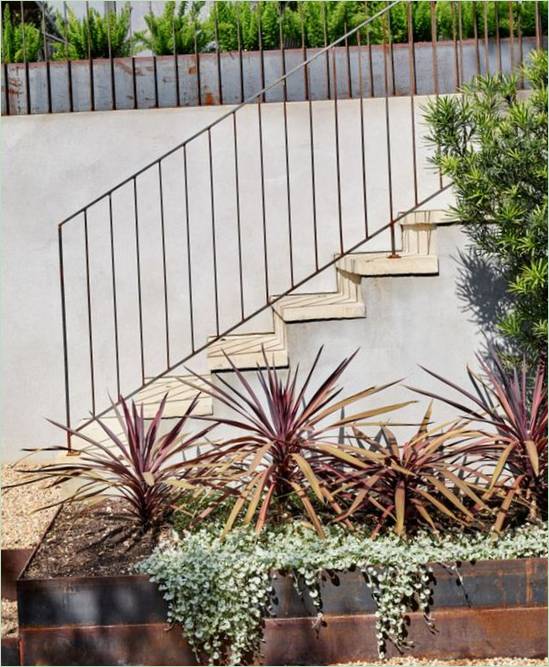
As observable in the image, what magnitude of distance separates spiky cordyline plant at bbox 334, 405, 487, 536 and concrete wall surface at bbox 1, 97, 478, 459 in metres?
2.33

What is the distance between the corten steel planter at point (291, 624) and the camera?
4.25 meters

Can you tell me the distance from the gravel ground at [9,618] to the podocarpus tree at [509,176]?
2.73m

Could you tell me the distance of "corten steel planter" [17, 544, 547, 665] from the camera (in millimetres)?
4250

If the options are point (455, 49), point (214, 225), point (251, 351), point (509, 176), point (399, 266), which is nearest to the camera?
point (509, 176)

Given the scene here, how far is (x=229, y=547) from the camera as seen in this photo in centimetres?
438

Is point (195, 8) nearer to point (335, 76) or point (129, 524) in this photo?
point (335, 76)

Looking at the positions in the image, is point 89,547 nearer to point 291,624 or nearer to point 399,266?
point 291,624

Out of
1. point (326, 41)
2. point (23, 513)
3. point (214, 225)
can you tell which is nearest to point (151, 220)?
point (214, 225)

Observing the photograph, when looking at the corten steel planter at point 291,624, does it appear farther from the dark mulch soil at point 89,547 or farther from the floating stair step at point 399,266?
the floating stair step at point 399,266

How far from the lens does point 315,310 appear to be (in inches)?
215

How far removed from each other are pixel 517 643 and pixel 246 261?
3.36 metres

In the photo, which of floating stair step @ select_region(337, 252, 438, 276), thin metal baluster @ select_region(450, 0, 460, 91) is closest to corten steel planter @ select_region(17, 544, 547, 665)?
floating stair step @ select_region(337, 252, 438, 276)

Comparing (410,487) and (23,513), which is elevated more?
(410,487)

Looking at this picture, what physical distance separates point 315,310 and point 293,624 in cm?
176
